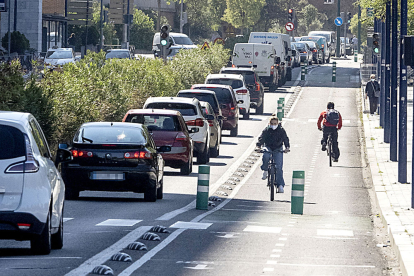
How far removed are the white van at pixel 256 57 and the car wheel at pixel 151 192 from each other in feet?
108

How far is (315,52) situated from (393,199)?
61155mm

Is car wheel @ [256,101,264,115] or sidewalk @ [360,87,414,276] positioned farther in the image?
car wheel @ [256,101,264,115]

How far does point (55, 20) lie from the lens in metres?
72.7

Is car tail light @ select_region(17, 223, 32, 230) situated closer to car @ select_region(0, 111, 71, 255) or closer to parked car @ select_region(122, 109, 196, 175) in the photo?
car @ select_region(0, 111, 71, 255)

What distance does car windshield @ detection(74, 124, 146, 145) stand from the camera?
16.3 metres

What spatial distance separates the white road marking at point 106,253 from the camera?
9.11 meters

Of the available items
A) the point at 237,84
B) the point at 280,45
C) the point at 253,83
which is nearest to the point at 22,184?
the point at 237,84

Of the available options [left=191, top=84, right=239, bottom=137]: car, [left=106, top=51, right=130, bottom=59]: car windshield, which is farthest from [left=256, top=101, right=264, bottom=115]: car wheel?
[left=106, top=51, right=130, bottom=59]: car windshield

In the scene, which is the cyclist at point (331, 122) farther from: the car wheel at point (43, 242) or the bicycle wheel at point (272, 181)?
the car wheel at point (43, 242)

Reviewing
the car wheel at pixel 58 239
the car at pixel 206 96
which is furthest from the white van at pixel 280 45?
the car wheel at pixel 58 239

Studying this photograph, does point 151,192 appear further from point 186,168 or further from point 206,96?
point 206,96

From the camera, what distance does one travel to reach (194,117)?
2361 cm

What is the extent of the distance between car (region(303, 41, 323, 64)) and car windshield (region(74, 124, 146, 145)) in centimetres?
6019

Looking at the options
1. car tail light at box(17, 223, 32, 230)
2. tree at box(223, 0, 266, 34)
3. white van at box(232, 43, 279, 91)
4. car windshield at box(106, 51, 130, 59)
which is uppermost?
tree at box(223, 0, 266, 34)
